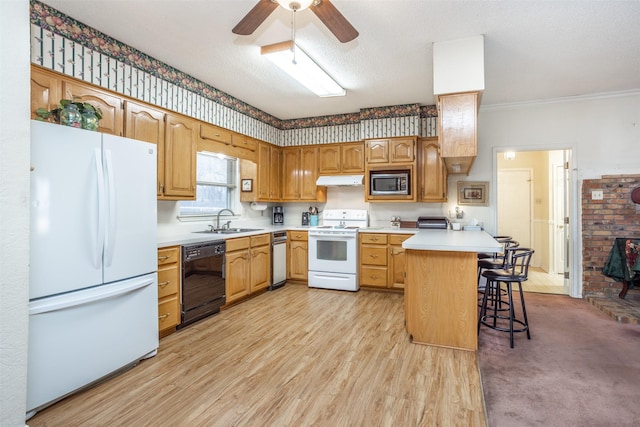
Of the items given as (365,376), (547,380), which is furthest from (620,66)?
(365,376)

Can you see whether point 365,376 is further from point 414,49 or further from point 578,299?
point 578,299

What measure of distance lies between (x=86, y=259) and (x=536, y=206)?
265 inches

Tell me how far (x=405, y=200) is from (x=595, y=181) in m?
2.34

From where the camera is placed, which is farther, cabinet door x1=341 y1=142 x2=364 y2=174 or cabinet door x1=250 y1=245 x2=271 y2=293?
cabinet door x1=341 y1=142 x2=364 y2=174

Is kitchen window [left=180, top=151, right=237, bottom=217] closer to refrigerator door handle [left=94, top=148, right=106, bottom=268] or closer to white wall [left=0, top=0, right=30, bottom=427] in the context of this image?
refrigerator door handle [left=94, top=148, right=106, bottom=268]

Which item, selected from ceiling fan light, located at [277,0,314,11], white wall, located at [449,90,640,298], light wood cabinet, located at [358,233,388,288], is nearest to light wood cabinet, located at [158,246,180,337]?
ceiling fan light, located at [277,0,314,11]

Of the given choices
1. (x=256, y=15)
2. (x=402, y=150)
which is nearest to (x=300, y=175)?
(x=402, y=150)

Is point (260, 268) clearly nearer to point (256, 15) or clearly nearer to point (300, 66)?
point (300, 66)

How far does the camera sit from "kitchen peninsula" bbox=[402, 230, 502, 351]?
2.74 metres

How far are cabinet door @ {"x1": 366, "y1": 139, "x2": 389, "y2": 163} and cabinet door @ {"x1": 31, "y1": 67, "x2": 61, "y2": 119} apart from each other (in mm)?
3632

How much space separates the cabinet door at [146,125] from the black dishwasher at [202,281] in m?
0.70

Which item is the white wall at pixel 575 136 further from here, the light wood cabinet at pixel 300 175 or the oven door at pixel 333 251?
the light wood cabinet at pixel 300 175

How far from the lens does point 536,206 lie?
6.13m

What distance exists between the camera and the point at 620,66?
342cm
